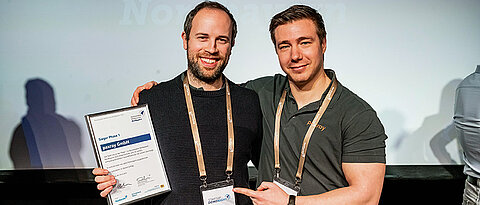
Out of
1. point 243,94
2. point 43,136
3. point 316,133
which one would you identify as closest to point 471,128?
point 316,133

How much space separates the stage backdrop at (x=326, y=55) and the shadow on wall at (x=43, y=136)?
0.05 metres

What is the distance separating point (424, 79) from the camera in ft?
9.73

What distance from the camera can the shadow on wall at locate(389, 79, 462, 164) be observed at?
299 cm

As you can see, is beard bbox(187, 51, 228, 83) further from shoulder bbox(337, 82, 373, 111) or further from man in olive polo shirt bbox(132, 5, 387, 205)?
shoulder bbox(337, 82, 373, 111)

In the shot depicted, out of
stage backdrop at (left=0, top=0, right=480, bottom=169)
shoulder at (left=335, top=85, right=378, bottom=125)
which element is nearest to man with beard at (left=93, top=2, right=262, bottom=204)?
shoulder at (left=335, top=85, right=378, bottom=125)

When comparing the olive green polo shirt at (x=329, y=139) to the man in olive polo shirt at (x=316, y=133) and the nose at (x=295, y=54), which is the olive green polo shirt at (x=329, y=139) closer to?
the man in olive polo shirt at (x=316, y=133)

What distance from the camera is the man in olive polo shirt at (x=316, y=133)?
1.42 meters

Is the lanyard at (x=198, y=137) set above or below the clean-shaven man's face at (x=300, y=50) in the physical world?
below

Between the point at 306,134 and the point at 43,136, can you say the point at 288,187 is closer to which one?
the point at 306,134

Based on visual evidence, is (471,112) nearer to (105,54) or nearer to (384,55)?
(384,55)

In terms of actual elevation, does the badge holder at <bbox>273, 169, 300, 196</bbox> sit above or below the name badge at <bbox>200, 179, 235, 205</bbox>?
below

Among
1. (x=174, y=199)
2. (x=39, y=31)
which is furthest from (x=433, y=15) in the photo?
(x=39, y=31)

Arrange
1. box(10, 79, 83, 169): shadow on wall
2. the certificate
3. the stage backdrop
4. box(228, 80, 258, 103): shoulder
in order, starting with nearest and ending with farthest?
the certificate → box(228, 80, 258, 103): shoulder → the stage backdrop → box(10, 79, 83, 169): shadow on wall

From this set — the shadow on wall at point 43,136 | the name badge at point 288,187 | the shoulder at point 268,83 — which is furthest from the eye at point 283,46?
the shadow on wall at point 43,136
